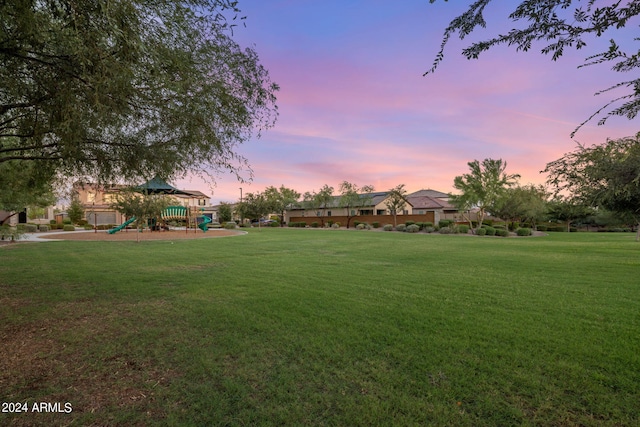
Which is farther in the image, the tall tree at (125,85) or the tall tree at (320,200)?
the tall tree at (320,200)

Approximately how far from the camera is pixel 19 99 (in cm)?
414

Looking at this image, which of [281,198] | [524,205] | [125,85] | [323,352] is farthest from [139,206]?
[524,205]

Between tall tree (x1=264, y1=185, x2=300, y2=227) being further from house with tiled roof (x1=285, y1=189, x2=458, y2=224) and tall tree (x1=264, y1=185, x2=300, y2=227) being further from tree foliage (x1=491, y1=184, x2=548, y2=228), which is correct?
tree foliage (x1=491, y1=184, x2=548, y2=228)

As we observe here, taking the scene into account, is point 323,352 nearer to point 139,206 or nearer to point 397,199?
point 139,206

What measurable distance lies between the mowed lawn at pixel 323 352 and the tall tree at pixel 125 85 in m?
2.57

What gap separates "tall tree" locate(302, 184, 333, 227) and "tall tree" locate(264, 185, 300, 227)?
157 inches

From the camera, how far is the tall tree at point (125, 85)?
3070 millimetres

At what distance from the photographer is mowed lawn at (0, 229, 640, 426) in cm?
261

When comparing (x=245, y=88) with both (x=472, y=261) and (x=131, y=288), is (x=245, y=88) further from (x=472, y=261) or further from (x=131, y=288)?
(x=472, y=261)

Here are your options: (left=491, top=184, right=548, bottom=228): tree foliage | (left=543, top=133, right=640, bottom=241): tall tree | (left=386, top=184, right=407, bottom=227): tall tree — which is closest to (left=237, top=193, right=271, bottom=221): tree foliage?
(left=386, top=184, right=407, bottom=227): tall tree

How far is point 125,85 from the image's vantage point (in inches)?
136

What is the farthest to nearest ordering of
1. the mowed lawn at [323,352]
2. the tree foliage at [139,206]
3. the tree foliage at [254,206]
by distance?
the tree foliage at [254,206] < the tree foliage at [139,206] < the mowed lawn at [323,352]

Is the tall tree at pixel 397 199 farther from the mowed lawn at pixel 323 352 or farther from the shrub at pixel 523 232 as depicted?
the mowed lawn at pixel 323 352

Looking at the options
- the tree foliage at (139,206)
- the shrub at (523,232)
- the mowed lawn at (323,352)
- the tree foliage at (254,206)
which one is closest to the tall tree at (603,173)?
the mowed lawn at (323,352)
